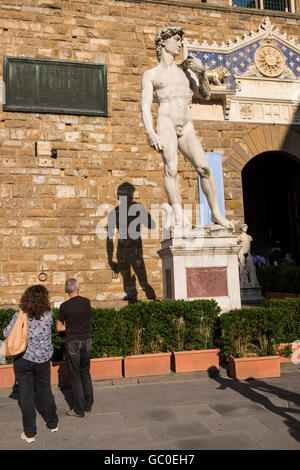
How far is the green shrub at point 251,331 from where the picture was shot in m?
5.82

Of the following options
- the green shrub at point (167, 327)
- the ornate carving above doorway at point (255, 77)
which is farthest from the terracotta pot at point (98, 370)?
the ornate carving above doorway at point (255, 77)

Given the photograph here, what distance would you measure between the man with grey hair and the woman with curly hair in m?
0.36

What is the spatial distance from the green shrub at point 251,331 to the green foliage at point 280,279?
14.8 ft

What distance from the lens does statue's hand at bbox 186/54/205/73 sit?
25.0 ft

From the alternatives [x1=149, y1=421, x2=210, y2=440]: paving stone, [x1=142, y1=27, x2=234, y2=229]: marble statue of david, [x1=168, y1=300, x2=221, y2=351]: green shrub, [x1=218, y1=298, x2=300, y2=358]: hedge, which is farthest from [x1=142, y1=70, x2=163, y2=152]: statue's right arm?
[x1=149, y1=421, x2=210, y2=440]: paving stone

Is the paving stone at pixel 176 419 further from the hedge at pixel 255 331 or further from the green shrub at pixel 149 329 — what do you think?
the green shrub at pixel 149 329

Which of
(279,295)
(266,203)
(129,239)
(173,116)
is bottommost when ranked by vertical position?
(279,295)

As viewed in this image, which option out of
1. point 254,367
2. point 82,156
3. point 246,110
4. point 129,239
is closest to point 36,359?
point 254,367

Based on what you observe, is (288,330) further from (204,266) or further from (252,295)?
(252,295)

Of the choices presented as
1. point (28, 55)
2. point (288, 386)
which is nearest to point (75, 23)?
point (28, 55)

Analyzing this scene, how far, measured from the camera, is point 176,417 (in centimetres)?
409

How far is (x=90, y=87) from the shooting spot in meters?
11.5

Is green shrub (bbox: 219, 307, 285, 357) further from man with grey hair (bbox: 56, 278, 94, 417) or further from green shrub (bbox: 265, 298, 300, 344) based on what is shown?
man with grey hair (bbox: 56, 278, 94, 417)

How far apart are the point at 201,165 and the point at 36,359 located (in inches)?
184
